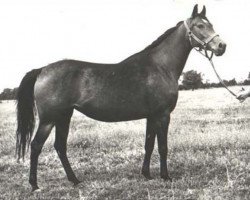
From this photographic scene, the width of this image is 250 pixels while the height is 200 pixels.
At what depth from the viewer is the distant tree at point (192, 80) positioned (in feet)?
256

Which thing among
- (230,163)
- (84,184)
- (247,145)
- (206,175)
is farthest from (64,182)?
(247,145)

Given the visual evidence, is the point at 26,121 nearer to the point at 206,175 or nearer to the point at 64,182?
the point at 64,182

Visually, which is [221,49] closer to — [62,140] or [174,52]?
[174,52]

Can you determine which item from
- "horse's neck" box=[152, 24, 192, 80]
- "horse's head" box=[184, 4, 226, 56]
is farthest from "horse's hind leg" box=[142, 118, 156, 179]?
"horse's head" box=[184, 4, 226, 56]

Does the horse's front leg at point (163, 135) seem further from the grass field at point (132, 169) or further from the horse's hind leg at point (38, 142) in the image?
the horse's hind leg at point (38, 142)

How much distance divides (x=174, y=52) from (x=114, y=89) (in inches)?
51.8

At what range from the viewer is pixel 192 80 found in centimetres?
7800

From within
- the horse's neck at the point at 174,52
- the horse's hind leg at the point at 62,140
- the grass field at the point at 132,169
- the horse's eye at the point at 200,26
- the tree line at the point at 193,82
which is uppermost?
the horse's eye at the point at 200,26

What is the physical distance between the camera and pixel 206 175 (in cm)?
699

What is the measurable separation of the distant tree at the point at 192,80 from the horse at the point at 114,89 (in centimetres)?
6986

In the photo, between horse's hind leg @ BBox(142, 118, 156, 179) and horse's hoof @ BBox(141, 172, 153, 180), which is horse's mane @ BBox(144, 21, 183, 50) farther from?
horse's hoof @ BBox(141, 172, 153, 180)

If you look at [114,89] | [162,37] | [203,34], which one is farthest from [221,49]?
[114,89]

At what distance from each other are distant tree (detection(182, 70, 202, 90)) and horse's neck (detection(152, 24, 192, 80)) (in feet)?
229

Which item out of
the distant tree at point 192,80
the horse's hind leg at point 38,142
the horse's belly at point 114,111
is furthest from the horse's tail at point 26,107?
the distant tree at point 192,80
